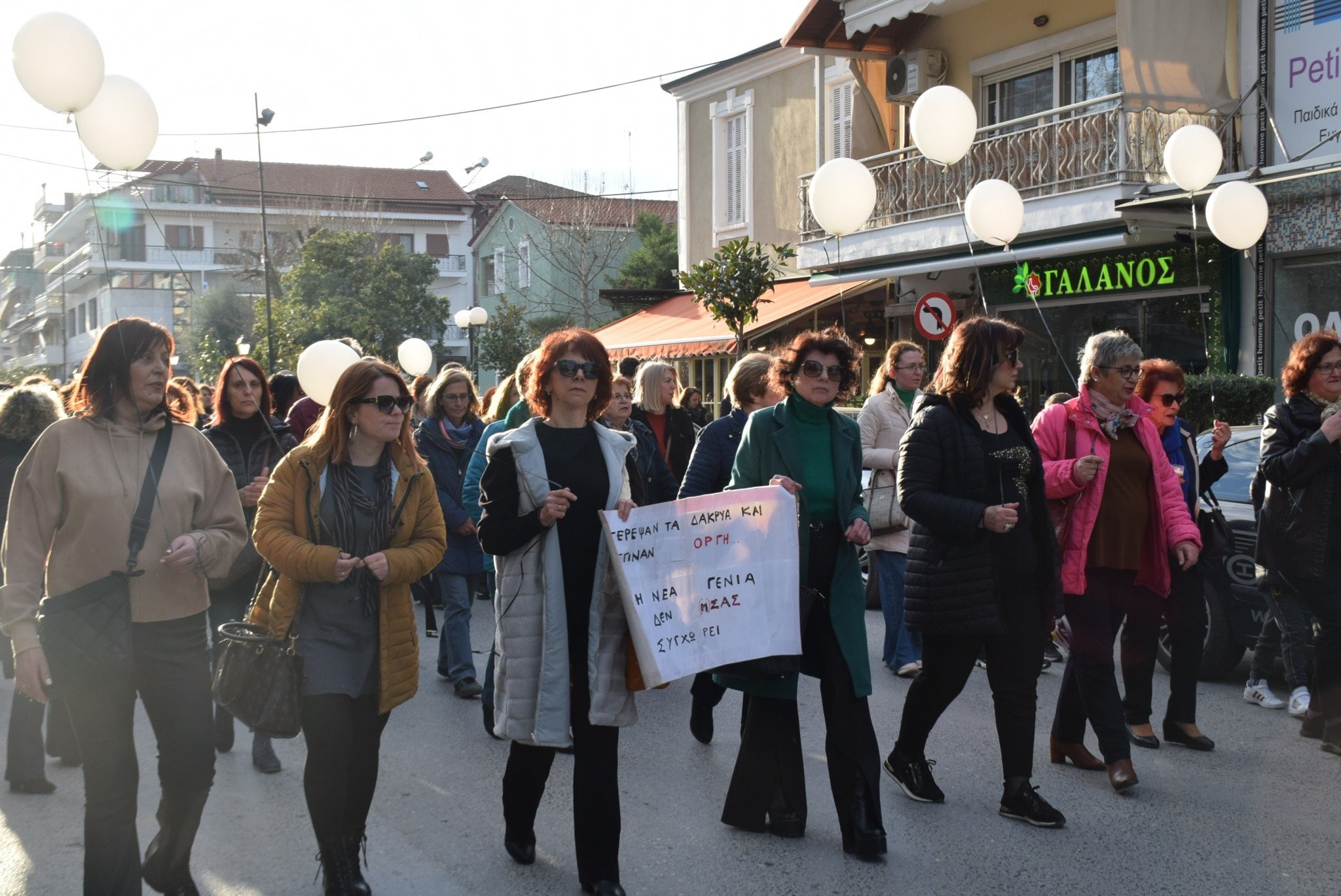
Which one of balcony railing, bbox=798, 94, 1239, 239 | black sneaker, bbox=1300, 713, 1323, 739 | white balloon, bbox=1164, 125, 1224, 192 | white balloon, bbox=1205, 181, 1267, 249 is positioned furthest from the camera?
balcony railing, bbox=798, 94, 1239, 239

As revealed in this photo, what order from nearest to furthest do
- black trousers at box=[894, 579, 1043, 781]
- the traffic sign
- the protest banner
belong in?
1. the protest banner
2. black trousers at box=[894, 579, 1043, 781]
3. the traffic sign

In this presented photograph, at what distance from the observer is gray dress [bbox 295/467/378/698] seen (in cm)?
392

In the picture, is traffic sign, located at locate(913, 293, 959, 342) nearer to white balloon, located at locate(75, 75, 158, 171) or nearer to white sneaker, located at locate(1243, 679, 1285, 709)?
white sneaker, located at locate(1243, 679, 1285, 709)

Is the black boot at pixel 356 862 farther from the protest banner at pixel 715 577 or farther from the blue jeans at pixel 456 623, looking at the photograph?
the blue jeans at pixel 456 623

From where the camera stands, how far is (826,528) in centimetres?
464

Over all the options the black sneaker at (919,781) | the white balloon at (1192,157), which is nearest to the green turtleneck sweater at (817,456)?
the black sneaker at (919,781)

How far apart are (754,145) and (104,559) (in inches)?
851

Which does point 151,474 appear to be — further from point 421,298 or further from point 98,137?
point 421,298

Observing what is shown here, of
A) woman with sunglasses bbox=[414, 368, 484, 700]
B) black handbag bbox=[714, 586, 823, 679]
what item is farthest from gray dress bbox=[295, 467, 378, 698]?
woman with sunglasses bbox=[414, 368, 484, 700]

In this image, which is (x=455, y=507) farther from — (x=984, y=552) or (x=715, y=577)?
(x=984, y=552)

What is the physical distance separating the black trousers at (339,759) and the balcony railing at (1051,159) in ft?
41.3

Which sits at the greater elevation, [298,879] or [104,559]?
[104,559]

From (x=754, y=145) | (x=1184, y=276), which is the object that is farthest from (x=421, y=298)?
(x=1184, y=276)

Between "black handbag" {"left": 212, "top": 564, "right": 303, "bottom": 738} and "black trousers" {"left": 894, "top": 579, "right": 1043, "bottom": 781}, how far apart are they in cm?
234
